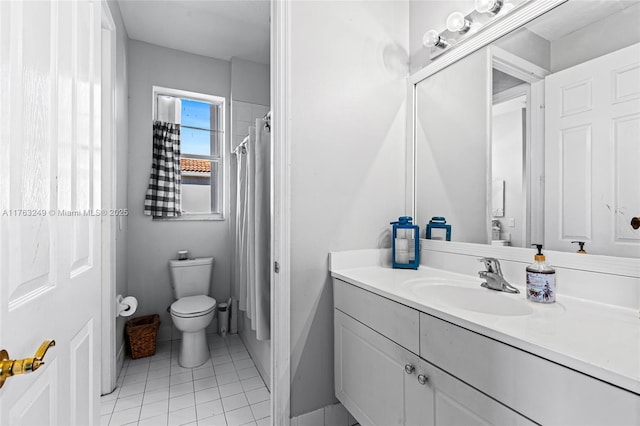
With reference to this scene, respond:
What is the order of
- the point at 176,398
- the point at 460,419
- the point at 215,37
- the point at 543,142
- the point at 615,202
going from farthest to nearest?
1. the point at 215,37
2. the point at 176,398
3. the point at 543,142
4. the point at 615,202
5. the point at 460,419

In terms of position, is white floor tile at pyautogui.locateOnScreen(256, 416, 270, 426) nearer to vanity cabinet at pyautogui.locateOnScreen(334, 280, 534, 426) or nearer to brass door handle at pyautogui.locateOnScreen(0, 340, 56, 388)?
vanity cabinet at pyautogui.locateOnScreen(334, 280, 534, 426)

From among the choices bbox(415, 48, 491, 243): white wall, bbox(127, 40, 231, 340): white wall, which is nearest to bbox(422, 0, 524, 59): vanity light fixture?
bbox(415, 48, 491, 243): white wall

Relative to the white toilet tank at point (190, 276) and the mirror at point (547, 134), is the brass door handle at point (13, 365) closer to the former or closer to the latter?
the mirror at point (547, 134)

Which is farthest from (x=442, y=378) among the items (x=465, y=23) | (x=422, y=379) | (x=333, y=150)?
(x=465, y=23)

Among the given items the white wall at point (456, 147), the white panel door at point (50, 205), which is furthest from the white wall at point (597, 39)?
the white panel door at point (50, 205)

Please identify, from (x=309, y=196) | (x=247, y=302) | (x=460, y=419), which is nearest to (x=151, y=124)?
(x=247, y=302)

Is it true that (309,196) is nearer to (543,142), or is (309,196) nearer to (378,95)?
(378,95)

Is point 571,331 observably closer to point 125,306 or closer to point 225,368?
point 225,368

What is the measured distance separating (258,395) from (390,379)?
1.09 m

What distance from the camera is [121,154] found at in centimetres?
221

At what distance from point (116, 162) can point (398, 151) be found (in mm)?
1827

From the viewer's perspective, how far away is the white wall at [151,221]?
2564 millimetres

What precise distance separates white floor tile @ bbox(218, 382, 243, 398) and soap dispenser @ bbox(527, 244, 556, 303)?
5.55 ft

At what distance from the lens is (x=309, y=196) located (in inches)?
57.0
